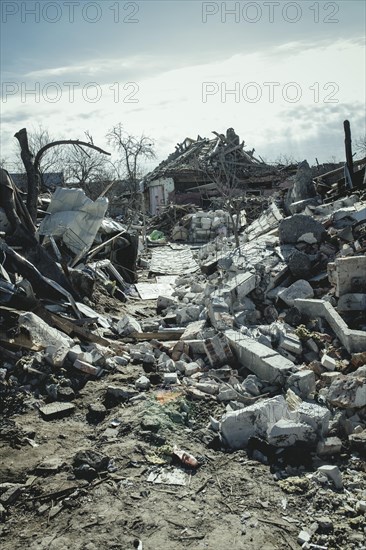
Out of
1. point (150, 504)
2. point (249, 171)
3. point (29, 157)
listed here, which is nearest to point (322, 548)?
point (150, 504)

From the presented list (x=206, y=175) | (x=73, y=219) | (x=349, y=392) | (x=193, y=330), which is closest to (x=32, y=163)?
(x=73, y=219)

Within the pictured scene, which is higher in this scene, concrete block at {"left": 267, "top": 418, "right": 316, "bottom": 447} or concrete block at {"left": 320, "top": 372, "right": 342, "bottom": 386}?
concrete block at {"left": 320, "top": 372, "right": 342, "bottom": 386}

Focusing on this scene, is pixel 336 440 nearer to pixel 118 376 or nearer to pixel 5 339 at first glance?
pixel 118 376

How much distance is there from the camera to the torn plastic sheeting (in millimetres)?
10079

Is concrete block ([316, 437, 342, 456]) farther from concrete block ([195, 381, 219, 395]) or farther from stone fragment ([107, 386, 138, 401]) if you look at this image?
stone fragment ([107, 386, 138, 401])

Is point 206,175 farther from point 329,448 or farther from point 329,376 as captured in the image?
point 329,448

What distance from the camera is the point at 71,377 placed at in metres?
5.43

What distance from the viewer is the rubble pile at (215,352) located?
3996 millimetres

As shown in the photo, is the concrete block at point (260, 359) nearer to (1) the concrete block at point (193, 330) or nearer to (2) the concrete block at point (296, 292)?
(1) the concrete block at point (193, 330)

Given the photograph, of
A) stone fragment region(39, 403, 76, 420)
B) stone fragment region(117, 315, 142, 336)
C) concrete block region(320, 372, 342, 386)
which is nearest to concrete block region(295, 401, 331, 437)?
concrete block region(320, 372, 342, 386)

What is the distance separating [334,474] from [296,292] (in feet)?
13.1

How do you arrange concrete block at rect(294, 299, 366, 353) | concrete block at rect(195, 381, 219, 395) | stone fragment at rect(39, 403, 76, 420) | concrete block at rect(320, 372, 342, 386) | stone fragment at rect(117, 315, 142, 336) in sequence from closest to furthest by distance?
stone fragment at rect(39, 403, 76, 420) → concrete block at rect(320, 372, 342, 386) → concrete block at rect(195, 381, 219, 395) → concrete block at rect(294, 299, 366, 353) → stone fragment at rect(117, 315, 142, 336)

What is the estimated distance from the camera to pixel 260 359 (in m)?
5.55

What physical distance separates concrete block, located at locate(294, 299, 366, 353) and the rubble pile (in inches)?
0.8
